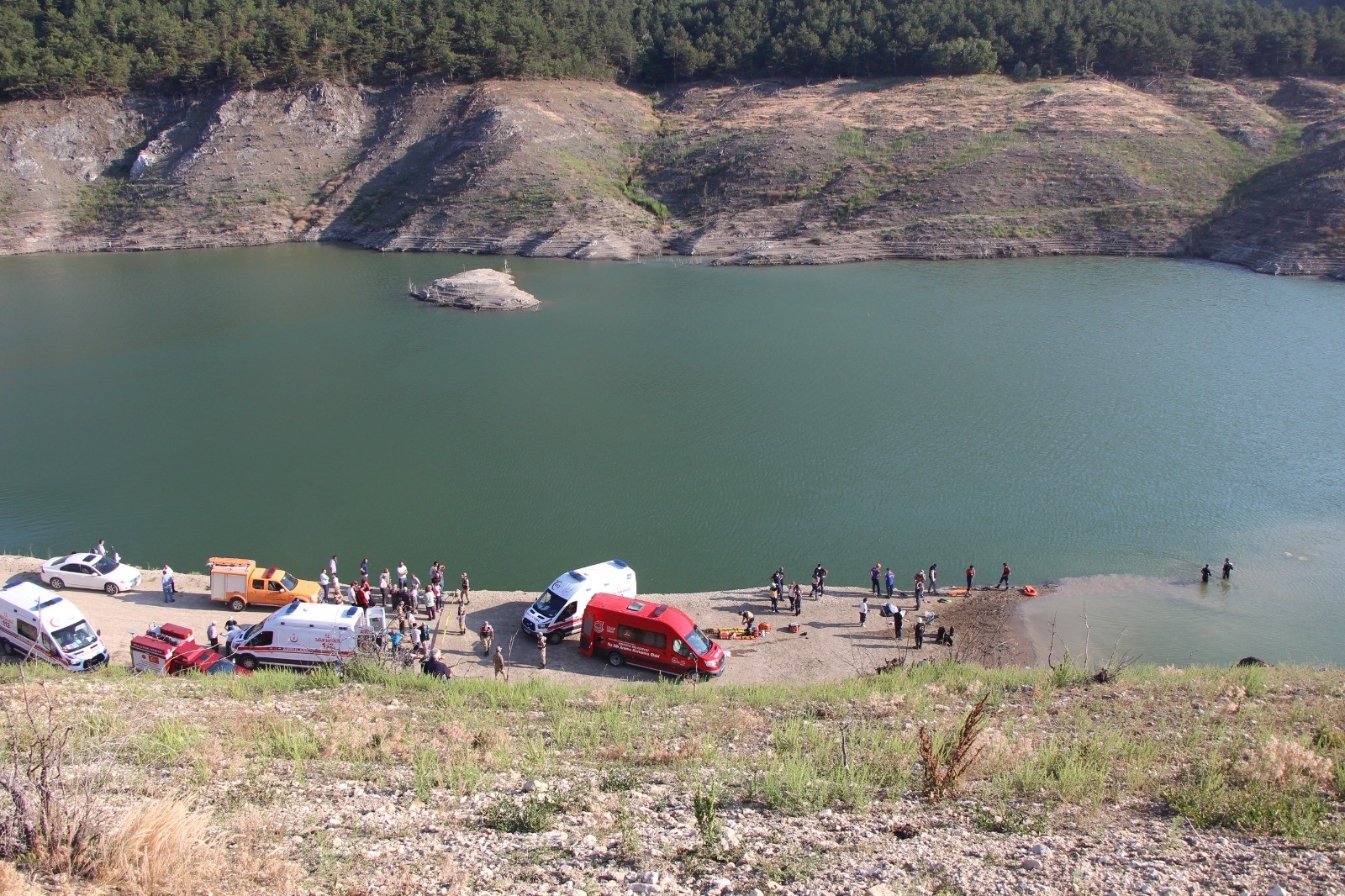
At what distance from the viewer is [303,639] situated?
1888 centimetres

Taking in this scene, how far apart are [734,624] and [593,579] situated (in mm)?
3879

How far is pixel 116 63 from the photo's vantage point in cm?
9894

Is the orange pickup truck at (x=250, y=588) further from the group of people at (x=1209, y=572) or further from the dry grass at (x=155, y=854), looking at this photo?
the group of people at (x=1209, y=572)

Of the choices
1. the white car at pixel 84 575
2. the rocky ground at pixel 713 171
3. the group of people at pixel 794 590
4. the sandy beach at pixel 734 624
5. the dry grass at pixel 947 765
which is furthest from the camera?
the rocky ground at pixel 713 171

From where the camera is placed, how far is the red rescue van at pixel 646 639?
62.5ft

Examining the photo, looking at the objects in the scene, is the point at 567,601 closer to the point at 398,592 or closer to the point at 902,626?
the point at 398,592

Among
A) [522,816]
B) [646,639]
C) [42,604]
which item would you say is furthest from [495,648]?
[522,816]

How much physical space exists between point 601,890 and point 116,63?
395ft

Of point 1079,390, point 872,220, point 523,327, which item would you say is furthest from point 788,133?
point 1079,390

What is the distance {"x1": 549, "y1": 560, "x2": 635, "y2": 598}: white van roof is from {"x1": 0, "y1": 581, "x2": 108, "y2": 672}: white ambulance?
9.91 m

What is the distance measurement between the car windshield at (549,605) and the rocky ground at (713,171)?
56.4 meters

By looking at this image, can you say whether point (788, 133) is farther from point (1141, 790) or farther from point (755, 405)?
point (1141, 790)

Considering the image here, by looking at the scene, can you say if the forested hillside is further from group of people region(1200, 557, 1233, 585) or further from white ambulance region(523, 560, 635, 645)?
white ambulance region(523, 560, 635, 645)

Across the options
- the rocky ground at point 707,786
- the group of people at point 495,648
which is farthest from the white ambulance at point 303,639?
the rocky ground at point 707,786
